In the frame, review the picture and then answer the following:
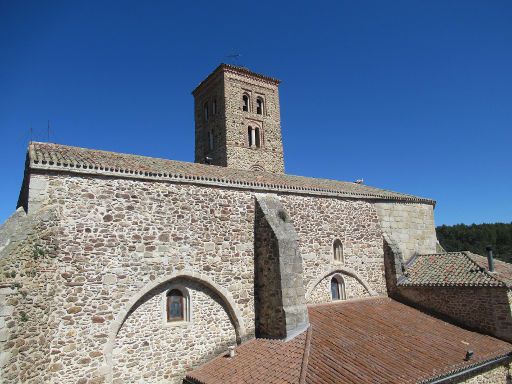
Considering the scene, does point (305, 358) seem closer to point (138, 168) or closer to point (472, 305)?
point (138, 168)

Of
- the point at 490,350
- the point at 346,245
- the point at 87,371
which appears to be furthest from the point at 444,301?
the point at 87,371

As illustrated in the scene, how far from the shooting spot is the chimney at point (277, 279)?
10969mm

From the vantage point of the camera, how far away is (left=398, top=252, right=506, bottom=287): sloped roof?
13359 millimetres

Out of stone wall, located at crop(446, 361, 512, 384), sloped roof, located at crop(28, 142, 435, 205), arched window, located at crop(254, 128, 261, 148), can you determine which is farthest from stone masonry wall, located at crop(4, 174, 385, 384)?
arched window, located at crop(254, 128, 261, 148)

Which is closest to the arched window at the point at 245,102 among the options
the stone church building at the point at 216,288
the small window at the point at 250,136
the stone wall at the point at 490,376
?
the small window at the point at 250,136

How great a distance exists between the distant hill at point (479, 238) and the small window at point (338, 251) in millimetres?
35815

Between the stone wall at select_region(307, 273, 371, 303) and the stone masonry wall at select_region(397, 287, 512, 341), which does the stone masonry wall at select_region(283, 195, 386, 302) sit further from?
the stone masonry wall at select_region(397, 287, 512, 341)

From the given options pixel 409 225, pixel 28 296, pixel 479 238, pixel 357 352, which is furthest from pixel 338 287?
pixel 479 238

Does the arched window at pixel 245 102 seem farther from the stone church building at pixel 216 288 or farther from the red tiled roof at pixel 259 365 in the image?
the red tiled roof at pixel 259 365

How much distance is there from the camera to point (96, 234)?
9.54 meters

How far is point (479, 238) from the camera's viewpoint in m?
46.2

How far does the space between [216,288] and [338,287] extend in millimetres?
5350

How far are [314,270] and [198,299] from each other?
4397mm

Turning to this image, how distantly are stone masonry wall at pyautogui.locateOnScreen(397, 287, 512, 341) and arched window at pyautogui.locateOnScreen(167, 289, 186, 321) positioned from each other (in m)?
9.05
